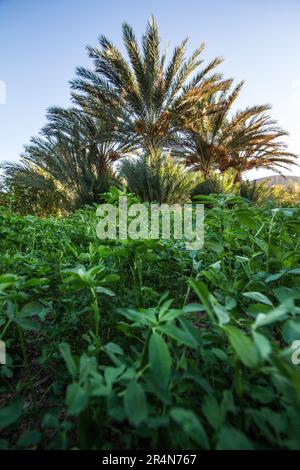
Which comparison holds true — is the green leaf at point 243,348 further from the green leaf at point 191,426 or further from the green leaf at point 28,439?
the green leaf at point 28,439

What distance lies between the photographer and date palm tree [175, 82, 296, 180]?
Answer: 491 inches

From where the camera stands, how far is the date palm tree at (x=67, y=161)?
10.9m

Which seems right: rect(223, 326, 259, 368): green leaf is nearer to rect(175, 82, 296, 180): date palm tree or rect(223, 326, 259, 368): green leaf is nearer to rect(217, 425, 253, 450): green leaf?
rect(217, 425, 253, 450): green leaf

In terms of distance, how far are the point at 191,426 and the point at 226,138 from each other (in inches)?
579

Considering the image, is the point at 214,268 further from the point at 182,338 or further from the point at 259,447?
the point at 259,447

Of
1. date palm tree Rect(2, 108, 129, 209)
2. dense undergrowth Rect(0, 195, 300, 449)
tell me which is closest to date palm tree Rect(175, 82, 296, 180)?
date palm tree Rect(2, 108, 129, 209)

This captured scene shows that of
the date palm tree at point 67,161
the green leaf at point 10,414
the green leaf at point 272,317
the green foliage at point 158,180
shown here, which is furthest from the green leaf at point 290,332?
the date palm tree at point 67,161

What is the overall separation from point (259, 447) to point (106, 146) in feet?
42.0

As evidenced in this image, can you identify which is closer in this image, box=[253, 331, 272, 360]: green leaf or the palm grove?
box=[253, 331, 272, 360]: green leaf

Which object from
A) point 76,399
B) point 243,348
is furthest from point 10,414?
point 243,348

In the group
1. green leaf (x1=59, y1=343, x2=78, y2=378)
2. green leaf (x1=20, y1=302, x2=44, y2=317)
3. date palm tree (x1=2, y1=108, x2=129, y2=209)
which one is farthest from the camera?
date palm tree (x1=2, y1=108, x2=129, y2=209)

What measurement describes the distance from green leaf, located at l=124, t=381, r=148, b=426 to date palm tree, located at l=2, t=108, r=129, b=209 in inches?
406

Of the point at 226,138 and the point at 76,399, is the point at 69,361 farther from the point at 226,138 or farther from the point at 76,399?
the point at 226,138

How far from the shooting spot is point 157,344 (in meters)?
0.46
